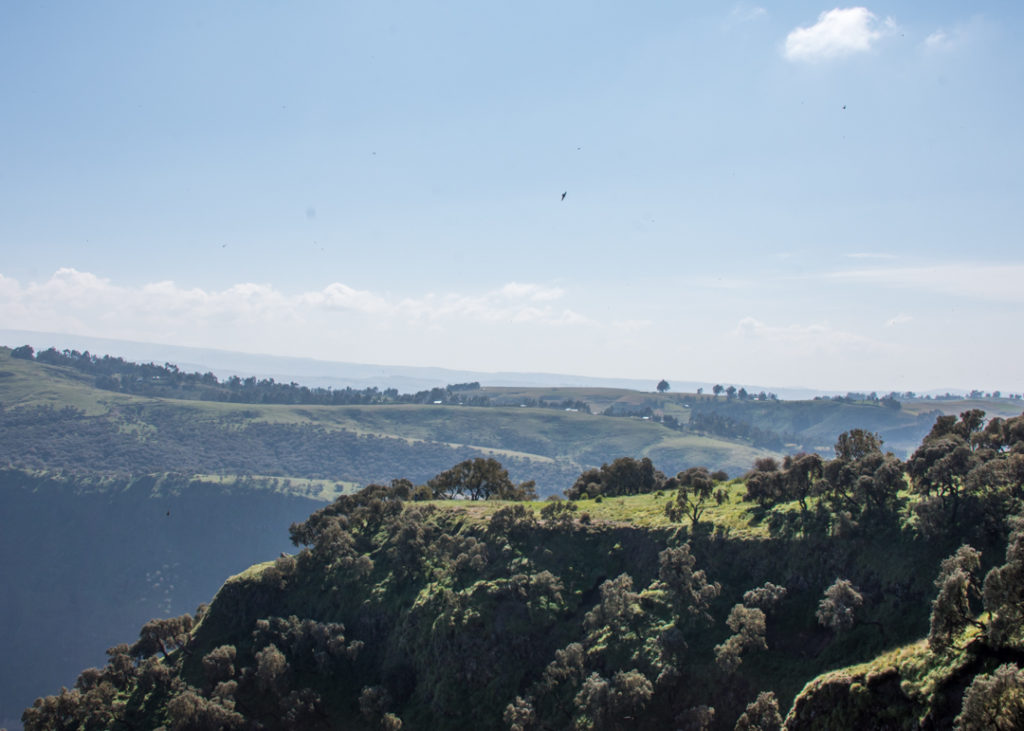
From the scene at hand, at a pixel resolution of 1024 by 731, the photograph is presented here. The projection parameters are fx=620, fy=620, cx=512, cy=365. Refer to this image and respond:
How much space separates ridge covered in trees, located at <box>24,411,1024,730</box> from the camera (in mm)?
39938

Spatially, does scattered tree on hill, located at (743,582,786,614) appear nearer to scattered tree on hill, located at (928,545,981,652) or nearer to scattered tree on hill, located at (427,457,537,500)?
scattered tree on hill, located at (928,545,981,652)

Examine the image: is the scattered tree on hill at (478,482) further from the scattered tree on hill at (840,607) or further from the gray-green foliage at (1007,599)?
the gray-green foliage at (1007,599)

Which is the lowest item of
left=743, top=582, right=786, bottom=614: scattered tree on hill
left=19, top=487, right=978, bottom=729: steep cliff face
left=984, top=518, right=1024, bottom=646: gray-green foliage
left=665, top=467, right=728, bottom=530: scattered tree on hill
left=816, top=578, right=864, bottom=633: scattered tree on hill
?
left=19, top=487, right=978, bottom=729: steep cliff face

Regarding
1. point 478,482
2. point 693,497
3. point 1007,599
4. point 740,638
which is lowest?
point 740,638

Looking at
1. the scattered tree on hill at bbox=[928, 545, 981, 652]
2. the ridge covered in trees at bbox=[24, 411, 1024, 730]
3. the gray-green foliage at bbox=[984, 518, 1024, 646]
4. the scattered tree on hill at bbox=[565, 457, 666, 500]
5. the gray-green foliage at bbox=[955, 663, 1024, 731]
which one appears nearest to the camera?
the gray-green foliage at bbox=[955, 663, 1024, 731]

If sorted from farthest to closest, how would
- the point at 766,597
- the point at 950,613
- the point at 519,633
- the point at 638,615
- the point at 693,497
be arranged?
the point at 693,497, the point at 519,633, the point at 638,615, the point at 766,597, the point at 950,613

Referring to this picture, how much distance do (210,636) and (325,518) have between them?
Answer: 64.3 ft

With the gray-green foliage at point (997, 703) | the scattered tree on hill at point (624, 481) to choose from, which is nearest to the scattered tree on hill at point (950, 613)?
the gray-green foliage at point (997, 703)

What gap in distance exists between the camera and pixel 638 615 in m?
57.2

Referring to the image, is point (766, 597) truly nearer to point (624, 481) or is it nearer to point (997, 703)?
point (997, 703)

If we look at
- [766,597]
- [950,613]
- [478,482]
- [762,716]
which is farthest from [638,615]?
[478,482]

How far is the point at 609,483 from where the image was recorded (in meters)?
96.4

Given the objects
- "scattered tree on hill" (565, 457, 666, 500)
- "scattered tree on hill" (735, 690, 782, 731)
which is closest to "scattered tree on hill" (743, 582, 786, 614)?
"scattered tree on hill" (735, 690, 782, 731)

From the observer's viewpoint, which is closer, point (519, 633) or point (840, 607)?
point (840, 607)
